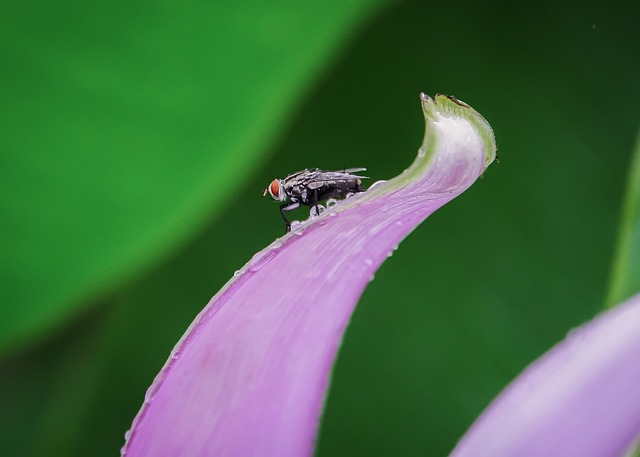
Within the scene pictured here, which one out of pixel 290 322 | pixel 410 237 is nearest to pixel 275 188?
pixel 290 322

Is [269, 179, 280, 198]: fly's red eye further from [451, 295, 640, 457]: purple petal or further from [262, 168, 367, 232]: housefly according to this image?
[451, 295, 640, 457]: purple petal

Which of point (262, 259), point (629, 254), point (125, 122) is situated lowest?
point (629, 254)

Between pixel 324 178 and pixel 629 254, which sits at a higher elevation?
pixel 324 178

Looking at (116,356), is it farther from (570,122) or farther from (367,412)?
(570,122)


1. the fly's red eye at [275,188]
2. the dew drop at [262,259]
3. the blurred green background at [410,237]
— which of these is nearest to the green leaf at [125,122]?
the blurred green background at [410,237]

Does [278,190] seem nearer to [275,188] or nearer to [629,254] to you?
[275,188]

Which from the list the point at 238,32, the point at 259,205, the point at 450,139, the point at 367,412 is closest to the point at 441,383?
the point at 367,412
